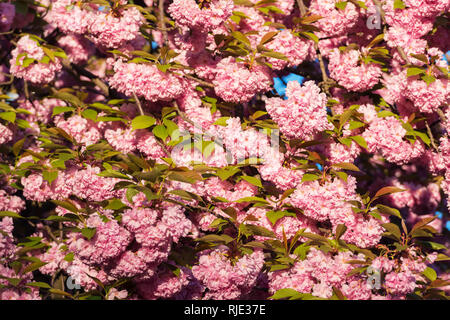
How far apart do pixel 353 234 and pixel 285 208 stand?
A: 490 mm

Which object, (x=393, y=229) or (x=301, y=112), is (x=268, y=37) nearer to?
(x=301, y=112)

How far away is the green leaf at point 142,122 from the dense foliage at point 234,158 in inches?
0.6

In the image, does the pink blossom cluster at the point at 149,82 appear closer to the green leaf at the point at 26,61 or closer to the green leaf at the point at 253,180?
the green leaf at the point at 253,180

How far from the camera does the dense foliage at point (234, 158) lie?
11.9ft

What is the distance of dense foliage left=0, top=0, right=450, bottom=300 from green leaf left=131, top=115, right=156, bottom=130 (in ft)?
0.05

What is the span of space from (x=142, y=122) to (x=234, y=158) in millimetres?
682

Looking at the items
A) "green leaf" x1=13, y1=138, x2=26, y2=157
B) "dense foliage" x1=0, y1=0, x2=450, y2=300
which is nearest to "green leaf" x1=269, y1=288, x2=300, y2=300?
"dense foliage" x1=0, y1=0, x2=450, y2=300

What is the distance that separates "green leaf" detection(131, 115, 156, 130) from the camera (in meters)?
4.04

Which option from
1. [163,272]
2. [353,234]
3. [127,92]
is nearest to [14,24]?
[127,92]

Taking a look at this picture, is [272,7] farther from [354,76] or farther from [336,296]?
[336,296]

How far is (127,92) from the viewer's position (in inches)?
167

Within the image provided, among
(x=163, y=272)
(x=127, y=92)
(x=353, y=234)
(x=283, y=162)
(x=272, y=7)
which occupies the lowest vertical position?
(x=163, y=272)

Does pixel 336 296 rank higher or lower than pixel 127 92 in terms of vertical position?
lower
